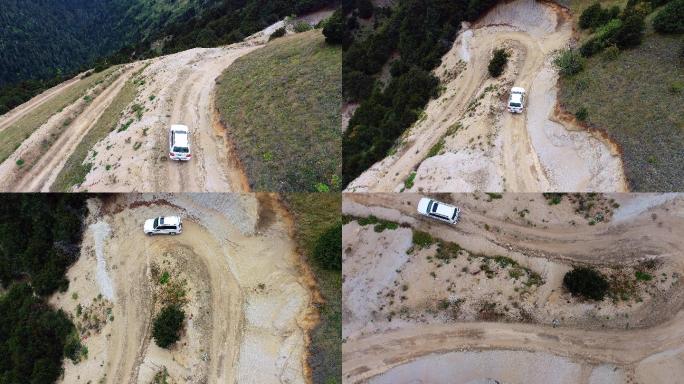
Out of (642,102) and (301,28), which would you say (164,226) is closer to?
(301,28)

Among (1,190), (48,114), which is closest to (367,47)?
(48,114)

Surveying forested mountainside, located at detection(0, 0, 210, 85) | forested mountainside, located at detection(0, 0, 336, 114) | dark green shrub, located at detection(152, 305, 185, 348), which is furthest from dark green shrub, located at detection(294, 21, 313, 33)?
forested mountainside, located at detection(0, 0, 210, 85)

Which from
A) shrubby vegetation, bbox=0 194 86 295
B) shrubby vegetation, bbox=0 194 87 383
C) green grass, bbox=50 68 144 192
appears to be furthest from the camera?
green grass, bbox=50 68 144 192

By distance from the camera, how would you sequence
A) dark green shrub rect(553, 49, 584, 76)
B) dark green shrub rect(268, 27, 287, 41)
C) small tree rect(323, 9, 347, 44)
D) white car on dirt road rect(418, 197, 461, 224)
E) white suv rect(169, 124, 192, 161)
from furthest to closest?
dark green shrub rect(268, 27, 287, 41), small tree rect(323, 9, 347, 44), dark green shrub rect(553, 49, 584, 76), white suv rect(169, 124, 192, 161), white car on dirt road rect(418, 197, 461, 224)

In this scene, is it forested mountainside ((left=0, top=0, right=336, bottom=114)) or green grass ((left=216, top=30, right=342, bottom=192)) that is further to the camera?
forested mountainside ((left=0, top=0, right=336, bottom=114))

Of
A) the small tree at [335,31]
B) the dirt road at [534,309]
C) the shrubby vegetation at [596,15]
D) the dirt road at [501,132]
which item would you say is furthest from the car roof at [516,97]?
the small tree at [335,31]

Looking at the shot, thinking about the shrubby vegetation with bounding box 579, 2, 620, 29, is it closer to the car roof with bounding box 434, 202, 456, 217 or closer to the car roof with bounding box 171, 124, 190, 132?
the car roof with bounding box 434, 202, 456, 217

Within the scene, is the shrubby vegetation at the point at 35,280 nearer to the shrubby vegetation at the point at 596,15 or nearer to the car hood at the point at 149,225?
the car hood at the point at 149,225
